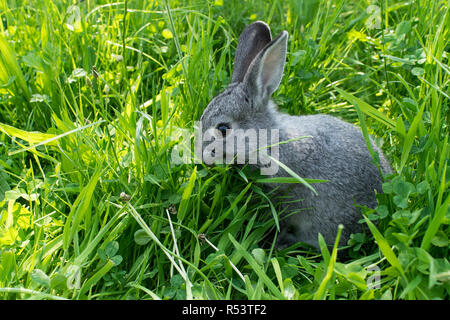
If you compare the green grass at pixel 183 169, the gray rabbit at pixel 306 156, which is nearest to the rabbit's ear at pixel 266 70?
the gray rabbit at pixel 306 156

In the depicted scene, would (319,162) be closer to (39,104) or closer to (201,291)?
(201,291)

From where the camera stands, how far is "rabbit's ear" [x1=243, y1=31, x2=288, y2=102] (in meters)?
3.71

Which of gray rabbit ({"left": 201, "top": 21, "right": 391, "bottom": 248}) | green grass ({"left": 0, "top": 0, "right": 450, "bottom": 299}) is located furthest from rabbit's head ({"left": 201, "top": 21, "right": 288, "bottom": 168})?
green grass ({"left": 0, "top": 0, "right": 450, "bottom": 299})

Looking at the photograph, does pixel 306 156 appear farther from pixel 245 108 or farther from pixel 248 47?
pixel 248 47

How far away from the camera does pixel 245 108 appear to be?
3926mm

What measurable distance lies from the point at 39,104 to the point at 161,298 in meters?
2.27

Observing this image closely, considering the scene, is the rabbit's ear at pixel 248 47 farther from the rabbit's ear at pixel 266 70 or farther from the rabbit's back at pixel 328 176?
the rabbit's back at pixel 328 176

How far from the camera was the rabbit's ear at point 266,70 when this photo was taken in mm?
3715

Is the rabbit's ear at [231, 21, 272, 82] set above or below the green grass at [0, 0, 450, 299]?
above

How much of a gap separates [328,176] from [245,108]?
862 millimetres

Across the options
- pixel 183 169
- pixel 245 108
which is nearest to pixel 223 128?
pixel 245 108

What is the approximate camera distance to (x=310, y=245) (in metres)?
3.91

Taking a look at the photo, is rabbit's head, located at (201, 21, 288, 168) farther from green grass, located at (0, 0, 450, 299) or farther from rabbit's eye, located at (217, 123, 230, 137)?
green grass, located at (0, 0, 450, 299)
